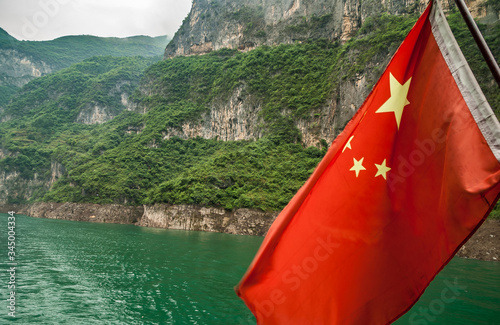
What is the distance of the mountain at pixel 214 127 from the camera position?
49.5 metres

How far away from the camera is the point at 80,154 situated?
7825 centimetres

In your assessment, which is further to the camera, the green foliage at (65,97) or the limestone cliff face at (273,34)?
the green foliage at (65,97)

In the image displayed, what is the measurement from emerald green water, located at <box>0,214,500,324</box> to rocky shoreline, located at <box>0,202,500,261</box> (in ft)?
14.9

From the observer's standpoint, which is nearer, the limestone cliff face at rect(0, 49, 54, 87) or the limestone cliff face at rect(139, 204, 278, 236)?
the limestone cliff face at rect(139, 204, 278, 236)

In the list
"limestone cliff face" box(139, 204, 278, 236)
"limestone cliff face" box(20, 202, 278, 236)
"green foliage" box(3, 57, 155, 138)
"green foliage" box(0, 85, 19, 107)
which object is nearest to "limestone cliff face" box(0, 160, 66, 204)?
"limestone cliff face" box(20, 202, 278, 236)

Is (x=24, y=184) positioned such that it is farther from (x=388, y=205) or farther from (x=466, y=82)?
(x=466, y=82)

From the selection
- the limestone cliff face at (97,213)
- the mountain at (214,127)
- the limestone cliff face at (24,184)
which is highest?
the mountain at (214,127)

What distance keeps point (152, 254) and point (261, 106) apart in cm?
5531

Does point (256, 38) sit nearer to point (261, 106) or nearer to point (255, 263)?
point (261, 106)

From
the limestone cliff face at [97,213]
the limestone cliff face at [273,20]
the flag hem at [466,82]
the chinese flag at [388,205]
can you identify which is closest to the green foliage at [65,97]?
the limestone cliff face at [273,20]

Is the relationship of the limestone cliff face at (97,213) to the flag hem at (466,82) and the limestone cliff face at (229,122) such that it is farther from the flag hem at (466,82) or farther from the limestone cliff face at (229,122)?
the flag hem at (466,82)

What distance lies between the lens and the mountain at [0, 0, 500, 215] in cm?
4947

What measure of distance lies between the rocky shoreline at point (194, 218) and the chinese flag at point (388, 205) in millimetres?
28070

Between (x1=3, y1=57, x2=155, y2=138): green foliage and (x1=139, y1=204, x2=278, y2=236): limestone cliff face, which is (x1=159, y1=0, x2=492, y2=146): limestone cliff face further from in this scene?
(x1=3, y1=57, x2=155, y2=138): green foliage
